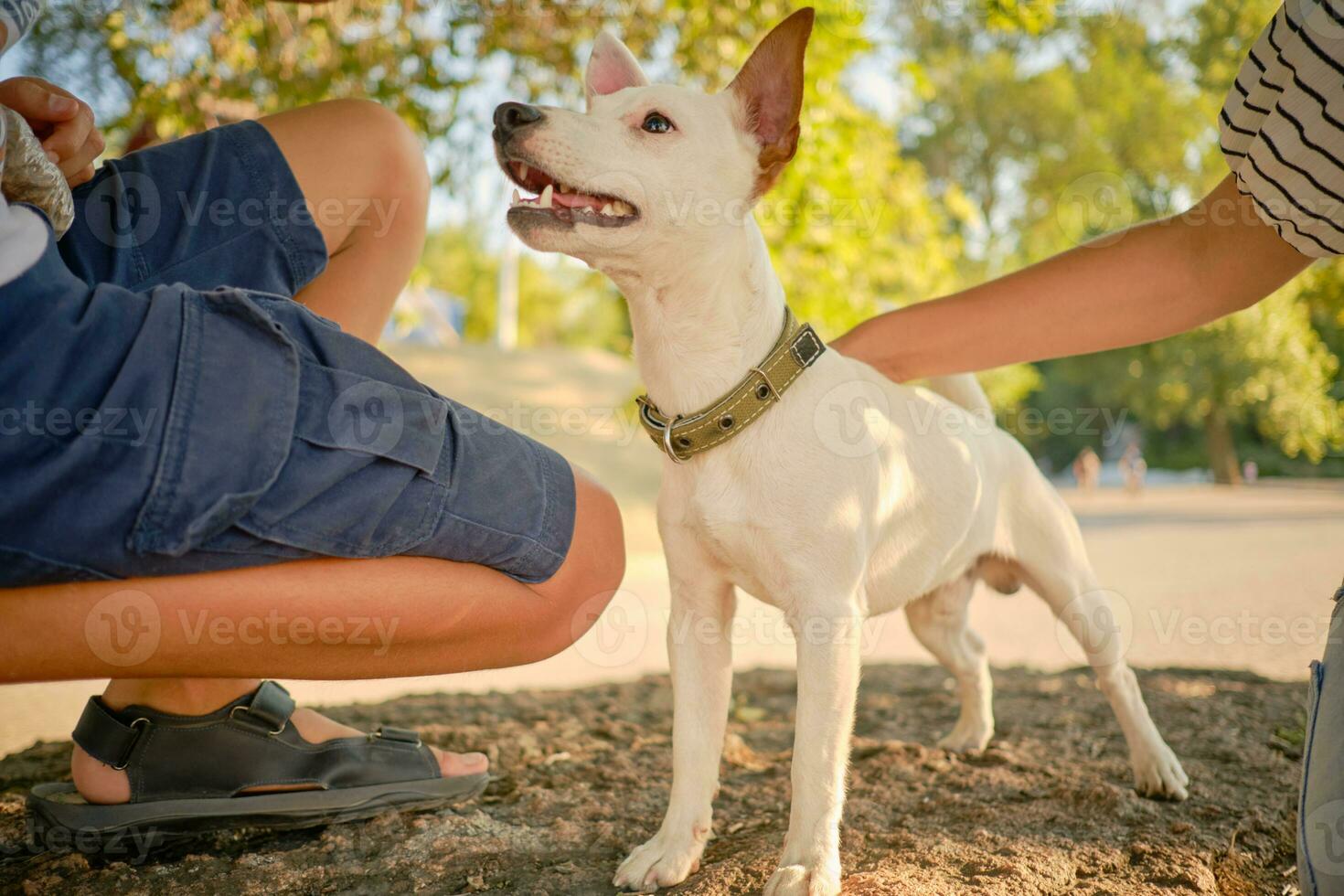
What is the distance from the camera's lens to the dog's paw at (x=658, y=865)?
6.25 feet

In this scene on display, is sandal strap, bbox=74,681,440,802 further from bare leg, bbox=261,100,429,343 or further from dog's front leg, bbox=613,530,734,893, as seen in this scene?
bare leg, bbox=261,100,429,343

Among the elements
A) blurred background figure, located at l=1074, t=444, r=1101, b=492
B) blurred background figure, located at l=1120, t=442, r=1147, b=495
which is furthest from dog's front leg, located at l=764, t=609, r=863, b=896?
blurred background figure, located at l=1120, t=442, r=1147, b=495

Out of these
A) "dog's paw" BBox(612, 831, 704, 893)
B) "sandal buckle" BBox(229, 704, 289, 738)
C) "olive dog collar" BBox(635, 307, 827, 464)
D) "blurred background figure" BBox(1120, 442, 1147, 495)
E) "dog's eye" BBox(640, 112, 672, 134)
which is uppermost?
"dog's eye" BBox(640, 112, 672, 134)

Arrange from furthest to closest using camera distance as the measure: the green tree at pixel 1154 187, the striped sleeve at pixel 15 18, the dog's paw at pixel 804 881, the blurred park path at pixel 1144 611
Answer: the blurred park path at pixel 1144 611 → the green tree at pixel 1154 187 → the dog's paw at pixel 804 881 → the striped sleeve at pixel 15 18

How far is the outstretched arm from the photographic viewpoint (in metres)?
2.06

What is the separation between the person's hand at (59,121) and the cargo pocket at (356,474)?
629 millimetres

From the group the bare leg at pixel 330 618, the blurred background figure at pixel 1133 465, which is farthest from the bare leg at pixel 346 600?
the blurred background figure at pixel 1133 465

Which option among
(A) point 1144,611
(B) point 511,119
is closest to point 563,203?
(B) point 511,119

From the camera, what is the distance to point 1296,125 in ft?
5.69

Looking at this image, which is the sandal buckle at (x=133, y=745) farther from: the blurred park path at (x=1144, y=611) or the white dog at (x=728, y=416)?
the blurred park path at (x=1144, y=611)

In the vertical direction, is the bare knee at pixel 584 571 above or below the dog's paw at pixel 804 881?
above

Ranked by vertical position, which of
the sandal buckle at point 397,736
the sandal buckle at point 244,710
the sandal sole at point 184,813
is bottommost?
the sandal sole at point 184,813

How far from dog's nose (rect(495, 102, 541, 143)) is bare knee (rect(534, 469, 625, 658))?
688 millimetres

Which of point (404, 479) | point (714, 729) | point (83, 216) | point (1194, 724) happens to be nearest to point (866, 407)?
point (714, 729)
